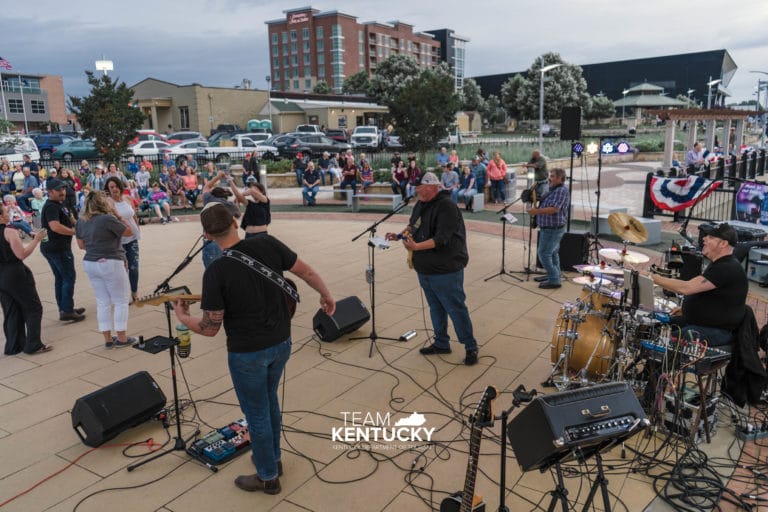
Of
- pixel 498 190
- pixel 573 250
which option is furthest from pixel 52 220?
pixel 498 190

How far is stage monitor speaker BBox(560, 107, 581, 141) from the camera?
10727mm

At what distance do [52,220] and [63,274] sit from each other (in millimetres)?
839

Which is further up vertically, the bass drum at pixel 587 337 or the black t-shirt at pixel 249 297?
the black t-shirt at pixel 249 297

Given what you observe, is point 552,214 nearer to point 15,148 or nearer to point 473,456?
point 473,456

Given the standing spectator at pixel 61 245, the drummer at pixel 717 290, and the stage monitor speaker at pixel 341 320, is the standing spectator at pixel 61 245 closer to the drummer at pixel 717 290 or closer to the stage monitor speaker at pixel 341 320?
the stage monitor speaker at pixel 341 320

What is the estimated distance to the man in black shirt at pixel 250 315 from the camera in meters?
3.37

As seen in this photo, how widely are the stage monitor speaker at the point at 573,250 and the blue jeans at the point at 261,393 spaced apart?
6388mm

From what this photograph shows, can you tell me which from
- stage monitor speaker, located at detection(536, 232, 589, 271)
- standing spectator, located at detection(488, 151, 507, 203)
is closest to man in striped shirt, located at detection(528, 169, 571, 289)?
stage monitor speaker, located at detection(536, 232, 589, 271)

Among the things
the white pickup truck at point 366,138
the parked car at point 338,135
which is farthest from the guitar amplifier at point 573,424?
Answer: the parked car at point 338,135

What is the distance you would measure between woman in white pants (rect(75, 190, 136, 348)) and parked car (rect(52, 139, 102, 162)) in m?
26.5

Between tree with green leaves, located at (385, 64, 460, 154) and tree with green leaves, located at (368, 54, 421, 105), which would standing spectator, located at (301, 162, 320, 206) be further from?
tree with green leaves, located at (368, 54, 421, 105)

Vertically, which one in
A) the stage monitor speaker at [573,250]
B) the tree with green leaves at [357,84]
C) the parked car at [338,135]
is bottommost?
the stage monitor speaker at [573,250]

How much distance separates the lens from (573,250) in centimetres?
926

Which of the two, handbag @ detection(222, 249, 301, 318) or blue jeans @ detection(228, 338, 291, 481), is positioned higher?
handbag @ detection(222, 249, 301, 318)
